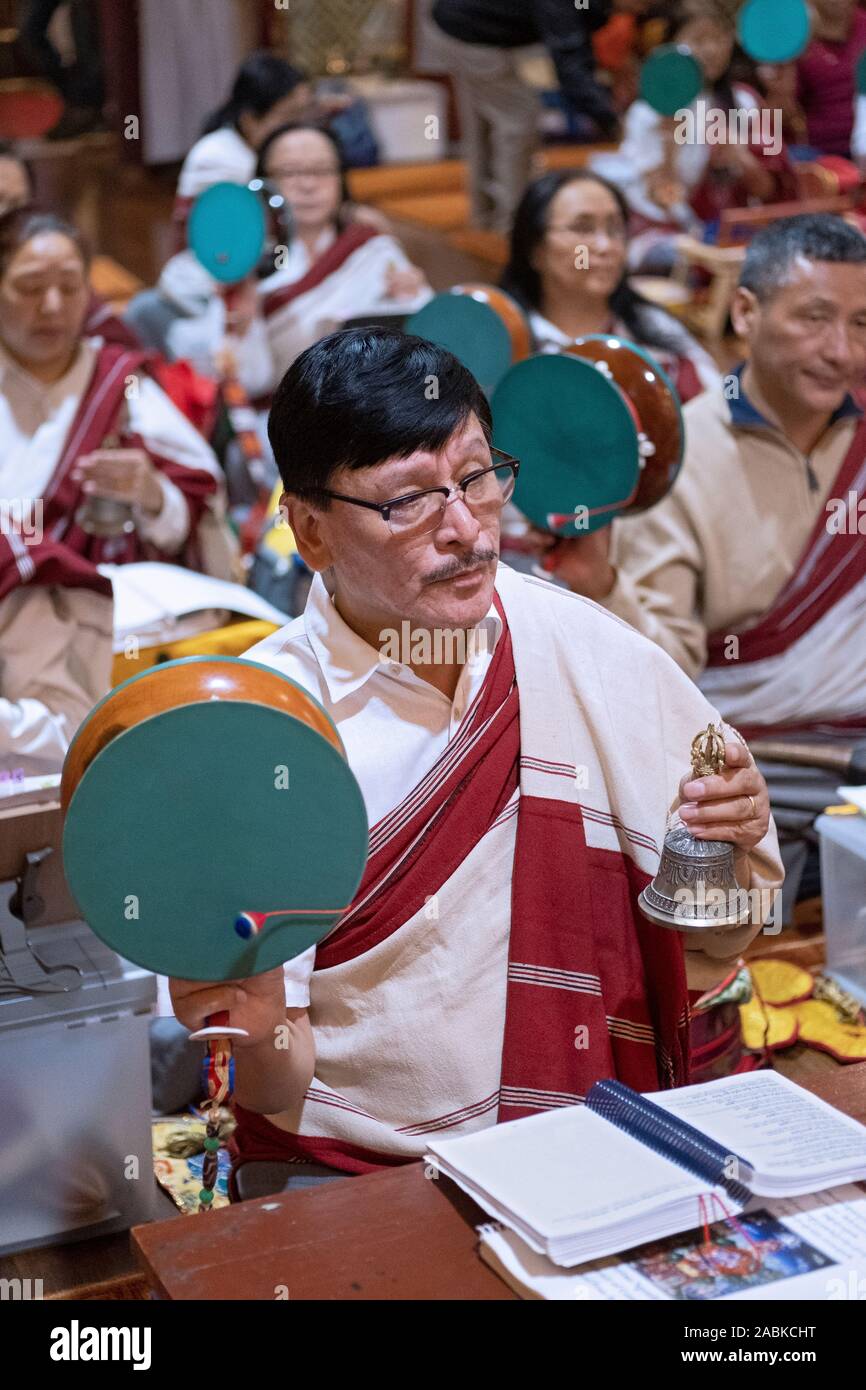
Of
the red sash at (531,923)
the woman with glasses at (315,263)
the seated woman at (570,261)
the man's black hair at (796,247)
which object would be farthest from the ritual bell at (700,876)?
the woman with glasses at (315,263)

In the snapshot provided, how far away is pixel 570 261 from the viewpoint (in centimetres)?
403

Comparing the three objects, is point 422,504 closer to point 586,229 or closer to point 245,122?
point 586,229

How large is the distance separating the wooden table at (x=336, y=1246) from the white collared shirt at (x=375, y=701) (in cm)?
25

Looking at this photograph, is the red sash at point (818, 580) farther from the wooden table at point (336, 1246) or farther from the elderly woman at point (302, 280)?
the elderly woman at point (302, 280)

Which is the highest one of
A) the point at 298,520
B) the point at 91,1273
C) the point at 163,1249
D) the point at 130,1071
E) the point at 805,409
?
the point at 298,520

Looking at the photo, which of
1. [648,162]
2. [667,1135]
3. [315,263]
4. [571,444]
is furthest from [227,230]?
[667,1135]

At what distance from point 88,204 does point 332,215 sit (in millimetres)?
4524

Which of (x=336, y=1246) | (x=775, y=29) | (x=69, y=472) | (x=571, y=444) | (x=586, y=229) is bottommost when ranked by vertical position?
(x=336, y=1246)

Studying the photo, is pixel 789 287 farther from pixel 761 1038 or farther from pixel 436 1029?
pixel 436 1029

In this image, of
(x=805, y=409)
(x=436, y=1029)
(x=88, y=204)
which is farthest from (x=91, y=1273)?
(x=88, y=204)

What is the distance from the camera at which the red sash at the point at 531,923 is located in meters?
1.81

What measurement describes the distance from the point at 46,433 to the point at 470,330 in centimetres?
88

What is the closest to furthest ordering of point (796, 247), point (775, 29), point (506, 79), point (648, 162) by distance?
point (796, 247), point (775, 29), point (648, 162), point (506, 79)

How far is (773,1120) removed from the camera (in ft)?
5.31
